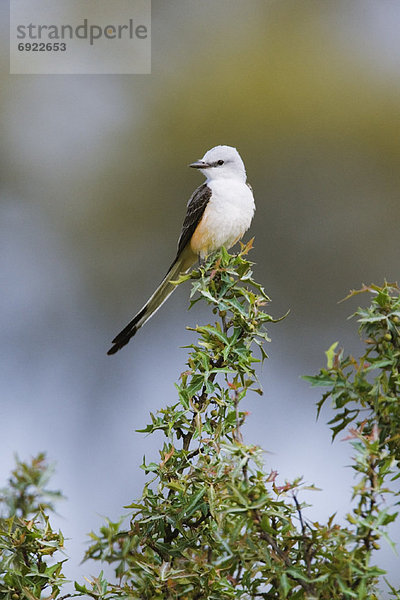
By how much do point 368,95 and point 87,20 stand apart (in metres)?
1.74

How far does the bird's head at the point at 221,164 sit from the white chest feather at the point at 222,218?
0.19 feet

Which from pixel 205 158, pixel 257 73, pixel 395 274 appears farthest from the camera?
pixel 257 73

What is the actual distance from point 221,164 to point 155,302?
2.27ft

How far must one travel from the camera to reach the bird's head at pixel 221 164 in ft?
10.00

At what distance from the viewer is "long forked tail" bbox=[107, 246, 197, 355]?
97.3 inches

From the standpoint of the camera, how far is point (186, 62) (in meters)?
5.02

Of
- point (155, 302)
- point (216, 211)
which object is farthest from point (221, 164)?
point (155, 302)

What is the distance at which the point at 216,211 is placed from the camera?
9.66 ft

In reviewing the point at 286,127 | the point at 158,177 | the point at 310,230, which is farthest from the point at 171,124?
the point at 310,230

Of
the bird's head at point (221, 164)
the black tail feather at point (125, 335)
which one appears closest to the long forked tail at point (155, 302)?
the black tail feather at point (125, 335)

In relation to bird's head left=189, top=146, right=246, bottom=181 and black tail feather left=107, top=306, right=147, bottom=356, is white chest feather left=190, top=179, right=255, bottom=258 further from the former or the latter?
black tail feather left=107, top=306, right=147, bottom=356

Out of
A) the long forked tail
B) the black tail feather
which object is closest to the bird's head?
the long forked tail

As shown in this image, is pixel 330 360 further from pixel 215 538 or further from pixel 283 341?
pixel 283 341

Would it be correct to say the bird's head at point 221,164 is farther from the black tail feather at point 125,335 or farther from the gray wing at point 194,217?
the black tail feather at point 125,335
